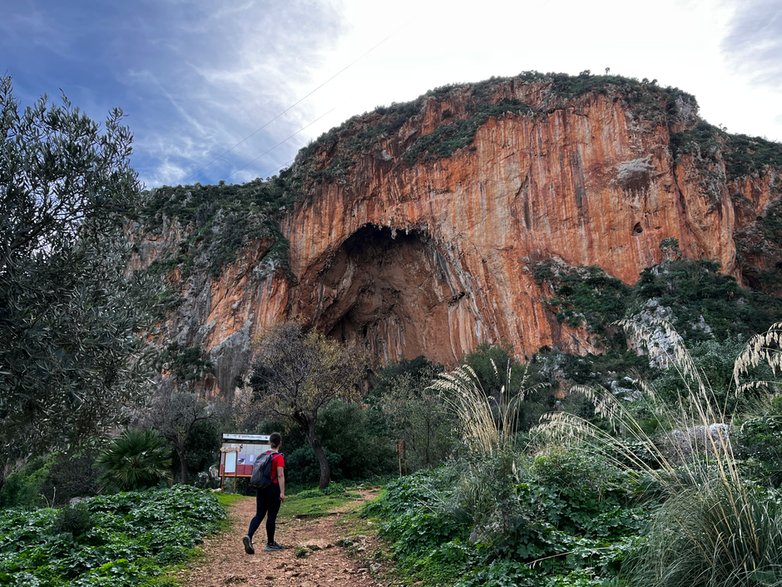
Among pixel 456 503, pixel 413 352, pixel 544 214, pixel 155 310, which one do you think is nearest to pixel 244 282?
pixel 413 352

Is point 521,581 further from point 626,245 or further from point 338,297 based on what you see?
point 338,297

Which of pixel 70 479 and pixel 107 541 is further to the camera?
pixel 70 479

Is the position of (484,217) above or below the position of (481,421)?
above

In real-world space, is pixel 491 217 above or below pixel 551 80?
below

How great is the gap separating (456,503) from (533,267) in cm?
3314

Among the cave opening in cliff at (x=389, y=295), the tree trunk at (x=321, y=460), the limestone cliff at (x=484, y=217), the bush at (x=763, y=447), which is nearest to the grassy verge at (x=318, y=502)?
the tree trunk at (x=321, y=460)

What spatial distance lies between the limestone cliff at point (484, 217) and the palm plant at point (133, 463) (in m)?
21.6

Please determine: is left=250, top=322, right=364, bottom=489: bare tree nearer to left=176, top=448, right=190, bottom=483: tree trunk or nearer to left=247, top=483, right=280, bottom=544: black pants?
left=176, top=448, right=190, bottom=483: tree trunk

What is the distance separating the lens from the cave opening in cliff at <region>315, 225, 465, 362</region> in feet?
144

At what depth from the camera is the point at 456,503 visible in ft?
20.5

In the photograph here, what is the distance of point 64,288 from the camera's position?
678 cm

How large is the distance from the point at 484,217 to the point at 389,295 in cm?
1199

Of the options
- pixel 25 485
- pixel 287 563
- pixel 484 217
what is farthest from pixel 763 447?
pixel 484 217

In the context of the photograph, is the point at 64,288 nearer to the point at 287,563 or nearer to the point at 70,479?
the point at 287,563
